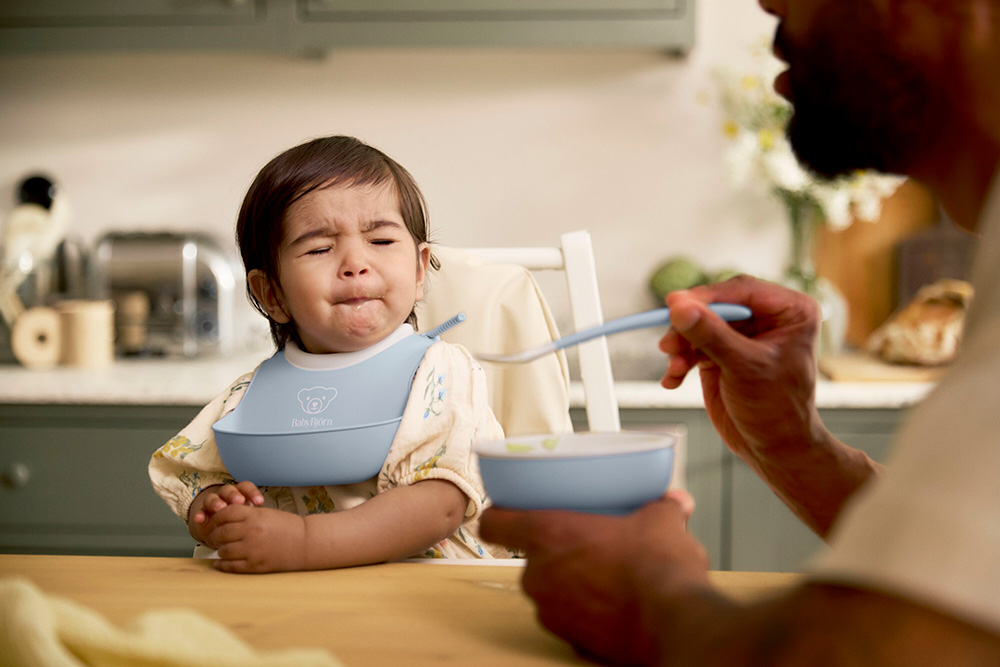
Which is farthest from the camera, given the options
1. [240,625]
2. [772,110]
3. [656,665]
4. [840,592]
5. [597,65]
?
[597,65]

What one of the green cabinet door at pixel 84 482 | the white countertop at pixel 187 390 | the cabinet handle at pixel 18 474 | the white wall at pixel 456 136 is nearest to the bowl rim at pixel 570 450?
the white countertop at pixel 187 390

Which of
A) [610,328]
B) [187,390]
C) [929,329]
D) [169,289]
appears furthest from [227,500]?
[929,329]

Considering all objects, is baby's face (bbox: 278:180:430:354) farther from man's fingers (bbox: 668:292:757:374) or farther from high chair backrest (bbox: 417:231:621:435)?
man's fingers (bbox: 668:292:757:374)

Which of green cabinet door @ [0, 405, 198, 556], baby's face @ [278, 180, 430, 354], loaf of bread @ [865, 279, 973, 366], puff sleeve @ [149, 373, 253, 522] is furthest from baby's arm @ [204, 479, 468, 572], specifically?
loaf of bread @ [865, 279, 973, 366]

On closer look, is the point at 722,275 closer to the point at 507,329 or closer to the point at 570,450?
the point at 507,329

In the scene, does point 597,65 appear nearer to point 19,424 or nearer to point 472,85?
point 472,85

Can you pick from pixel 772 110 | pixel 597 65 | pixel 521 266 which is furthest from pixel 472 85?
pixel 521 266

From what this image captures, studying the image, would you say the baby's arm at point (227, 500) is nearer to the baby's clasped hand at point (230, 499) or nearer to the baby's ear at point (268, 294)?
the baby's clasped hand at point (230, 499)

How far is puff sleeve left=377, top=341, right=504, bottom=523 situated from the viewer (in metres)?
0.87

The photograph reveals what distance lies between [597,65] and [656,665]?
2219mm

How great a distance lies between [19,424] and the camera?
1.98 m

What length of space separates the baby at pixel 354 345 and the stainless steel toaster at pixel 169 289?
131 centimetres

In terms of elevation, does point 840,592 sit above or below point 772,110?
below

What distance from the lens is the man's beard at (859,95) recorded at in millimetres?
531
